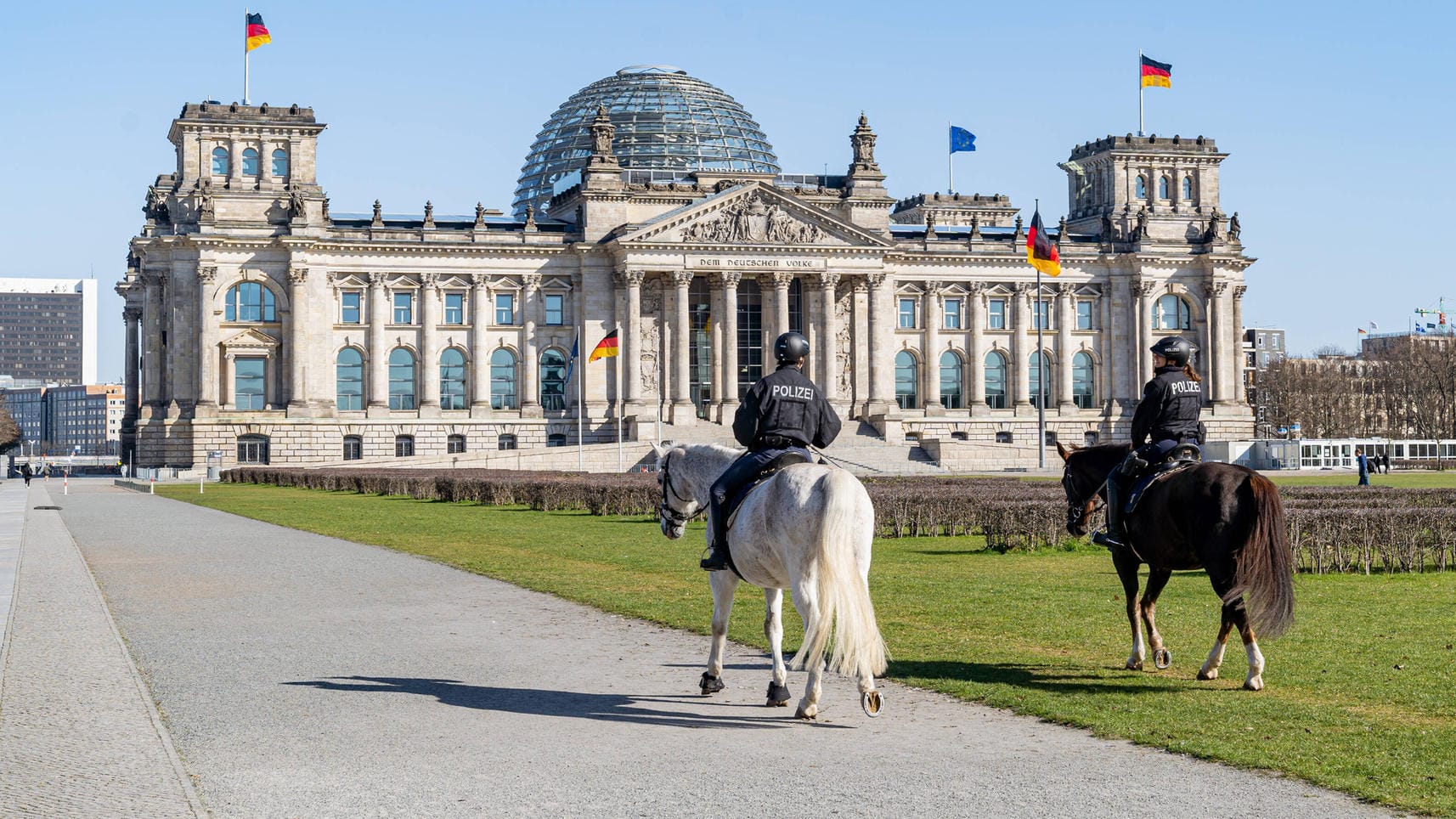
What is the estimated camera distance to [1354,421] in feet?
548

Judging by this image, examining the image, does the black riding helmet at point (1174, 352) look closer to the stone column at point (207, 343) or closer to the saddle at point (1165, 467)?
the saddle at point (1165, 467)

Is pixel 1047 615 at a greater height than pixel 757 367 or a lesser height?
lesser

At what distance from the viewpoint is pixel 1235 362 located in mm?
123438

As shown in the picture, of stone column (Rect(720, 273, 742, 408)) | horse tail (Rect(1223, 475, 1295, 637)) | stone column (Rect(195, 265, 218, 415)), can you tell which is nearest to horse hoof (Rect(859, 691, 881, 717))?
horse tail (Rect(1223, 475, 1295, 637))

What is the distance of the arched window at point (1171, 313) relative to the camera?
121312mm

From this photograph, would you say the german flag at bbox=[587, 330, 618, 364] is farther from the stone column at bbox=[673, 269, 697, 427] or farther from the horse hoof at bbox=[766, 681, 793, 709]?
the horse hoof at bbox=[766, 681, 793, 709]

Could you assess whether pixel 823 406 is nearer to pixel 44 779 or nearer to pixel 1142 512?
pixel 1142 512

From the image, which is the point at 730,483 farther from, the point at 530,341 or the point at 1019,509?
the point at 530,341

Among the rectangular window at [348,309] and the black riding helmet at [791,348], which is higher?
the rectangular window at [348,309]

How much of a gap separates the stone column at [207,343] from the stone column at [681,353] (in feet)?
104

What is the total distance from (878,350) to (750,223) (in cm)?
1394

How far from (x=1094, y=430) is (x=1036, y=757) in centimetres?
11096

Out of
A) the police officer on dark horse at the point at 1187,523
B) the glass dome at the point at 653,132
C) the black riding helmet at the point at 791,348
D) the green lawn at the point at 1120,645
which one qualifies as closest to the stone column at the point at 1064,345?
the glass dome at the point at 653,132

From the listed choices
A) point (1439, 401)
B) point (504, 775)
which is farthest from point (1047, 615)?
point (1439, 401)
